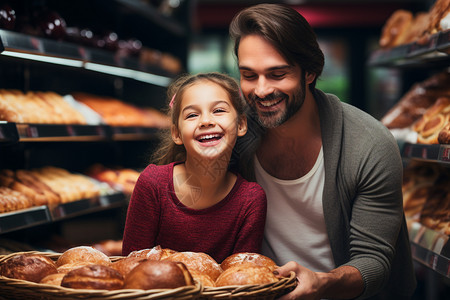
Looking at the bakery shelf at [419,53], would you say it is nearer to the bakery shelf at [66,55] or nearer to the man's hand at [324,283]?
the man's hand at [324,283]

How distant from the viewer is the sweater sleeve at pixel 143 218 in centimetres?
168

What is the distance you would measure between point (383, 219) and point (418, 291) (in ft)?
8.10

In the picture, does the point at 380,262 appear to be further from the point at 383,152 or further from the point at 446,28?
the point at 446,28

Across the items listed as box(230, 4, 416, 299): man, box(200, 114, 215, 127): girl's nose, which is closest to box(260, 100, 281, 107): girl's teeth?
box(230, 4, 416, 299): man

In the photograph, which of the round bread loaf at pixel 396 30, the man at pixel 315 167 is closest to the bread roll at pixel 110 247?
the man at pixel 315 167

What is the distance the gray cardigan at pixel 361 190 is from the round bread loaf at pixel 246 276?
0.51 metres

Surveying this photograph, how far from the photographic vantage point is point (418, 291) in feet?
12.7

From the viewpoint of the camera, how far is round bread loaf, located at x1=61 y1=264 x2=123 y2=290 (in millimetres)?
1146

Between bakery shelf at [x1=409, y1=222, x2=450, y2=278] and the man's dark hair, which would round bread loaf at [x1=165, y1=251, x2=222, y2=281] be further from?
bakery shelf at [x1=409, y1=222, x2=450, y2=278]

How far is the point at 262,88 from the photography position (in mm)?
1686

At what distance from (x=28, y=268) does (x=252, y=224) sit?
2.35 feet

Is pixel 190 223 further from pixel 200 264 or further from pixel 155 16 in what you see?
pixel 155 16

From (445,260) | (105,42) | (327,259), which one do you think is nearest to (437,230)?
(445,260)

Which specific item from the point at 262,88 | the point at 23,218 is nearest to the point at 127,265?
the point at 262,88
